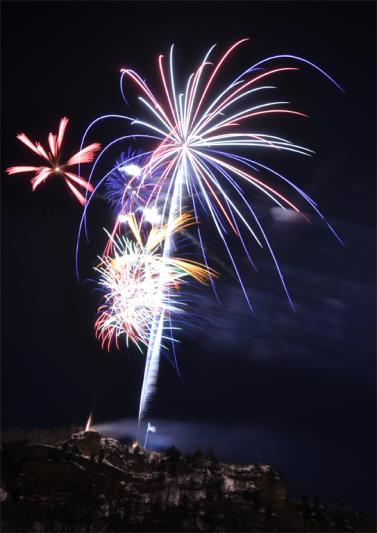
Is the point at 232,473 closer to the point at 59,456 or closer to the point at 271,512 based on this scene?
the point at 271,512

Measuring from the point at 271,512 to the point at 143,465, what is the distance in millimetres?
13700

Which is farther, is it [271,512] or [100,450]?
[100,450]

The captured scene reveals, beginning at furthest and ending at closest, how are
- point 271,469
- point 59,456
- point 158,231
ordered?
point 271,469, point 59,456, point 158,231

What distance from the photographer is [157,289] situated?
120ft

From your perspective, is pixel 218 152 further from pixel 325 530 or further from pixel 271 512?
pixel 325 530

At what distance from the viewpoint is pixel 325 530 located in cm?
4919

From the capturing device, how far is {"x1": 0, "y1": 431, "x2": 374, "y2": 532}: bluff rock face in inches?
1431

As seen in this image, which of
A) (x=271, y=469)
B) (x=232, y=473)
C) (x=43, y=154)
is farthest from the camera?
(x=271, y=469)

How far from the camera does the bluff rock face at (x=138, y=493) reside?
36344mm

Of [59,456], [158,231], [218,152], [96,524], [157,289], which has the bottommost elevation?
[96,524]

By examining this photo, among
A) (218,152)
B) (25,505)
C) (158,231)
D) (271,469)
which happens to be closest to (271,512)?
(271,469)

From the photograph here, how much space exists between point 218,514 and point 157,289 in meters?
20.9

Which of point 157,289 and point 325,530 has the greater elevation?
point 157,289

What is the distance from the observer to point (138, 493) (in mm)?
42625
